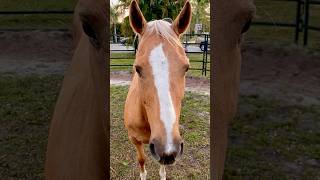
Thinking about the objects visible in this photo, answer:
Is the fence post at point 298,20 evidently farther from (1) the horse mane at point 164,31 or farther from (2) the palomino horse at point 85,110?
(2) the palomino horse at point 85,110

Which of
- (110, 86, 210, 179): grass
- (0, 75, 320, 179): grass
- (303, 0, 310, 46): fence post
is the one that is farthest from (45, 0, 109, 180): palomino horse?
(110, 86, 210, 179): grass

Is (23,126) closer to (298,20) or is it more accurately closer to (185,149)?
(298,20)

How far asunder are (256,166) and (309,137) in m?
0.40

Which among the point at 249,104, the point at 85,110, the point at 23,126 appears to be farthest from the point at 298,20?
the point at 23,126

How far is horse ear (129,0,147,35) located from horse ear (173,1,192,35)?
0.16 m

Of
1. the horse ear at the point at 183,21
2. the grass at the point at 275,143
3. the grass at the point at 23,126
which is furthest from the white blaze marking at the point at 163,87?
the grass at the point at 23,126

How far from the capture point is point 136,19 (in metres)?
1.88

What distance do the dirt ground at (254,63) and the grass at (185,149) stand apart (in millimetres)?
1868

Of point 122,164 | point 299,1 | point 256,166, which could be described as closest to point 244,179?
point 256,166

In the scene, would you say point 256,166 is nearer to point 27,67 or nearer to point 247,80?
point 247,80

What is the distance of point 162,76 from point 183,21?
0.33m

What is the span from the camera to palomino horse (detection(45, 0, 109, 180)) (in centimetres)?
98

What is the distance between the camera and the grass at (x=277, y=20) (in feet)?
3.75

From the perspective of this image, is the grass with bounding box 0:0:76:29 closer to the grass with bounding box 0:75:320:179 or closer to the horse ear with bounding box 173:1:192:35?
the grass with bounding box 0:75:320:179
